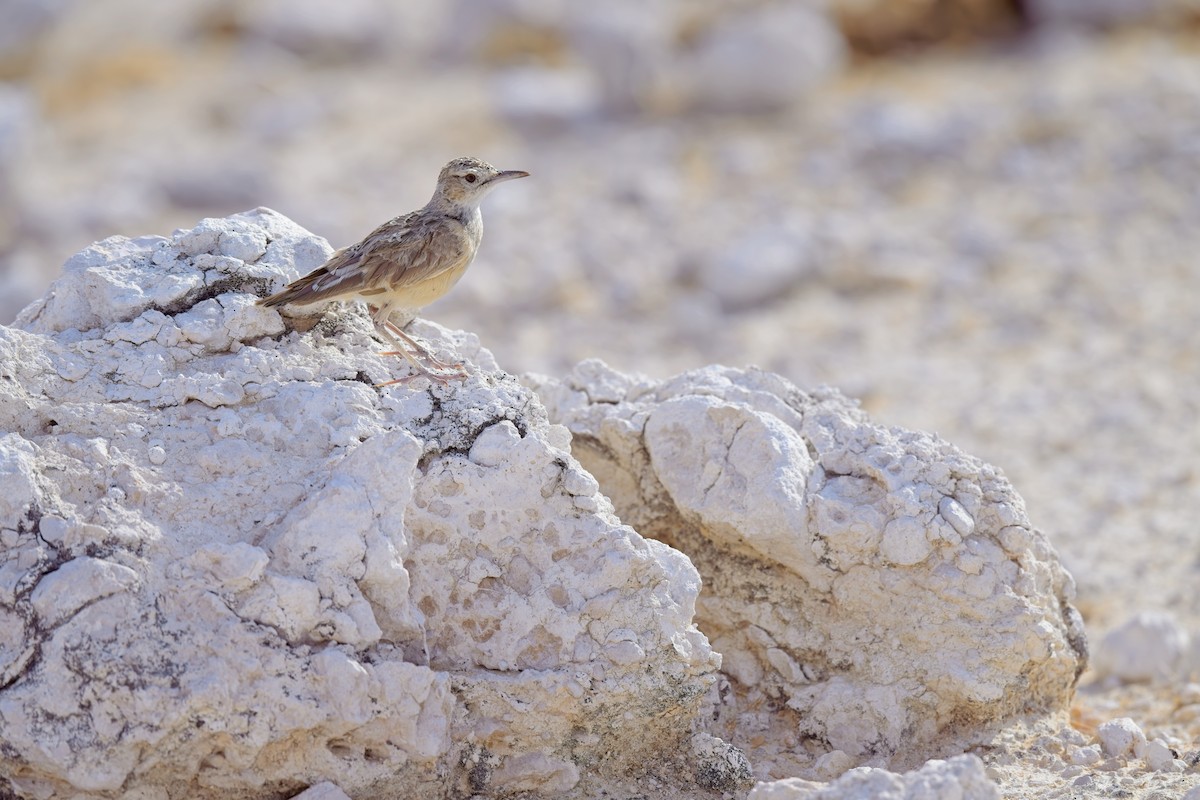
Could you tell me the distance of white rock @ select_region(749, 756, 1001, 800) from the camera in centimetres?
359

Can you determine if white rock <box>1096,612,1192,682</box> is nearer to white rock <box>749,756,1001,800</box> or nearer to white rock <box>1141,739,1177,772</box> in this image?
white rock <box>1141,739,1177,772</box>

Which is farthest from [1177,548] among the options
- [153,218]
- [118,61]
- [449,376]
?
[118,61]

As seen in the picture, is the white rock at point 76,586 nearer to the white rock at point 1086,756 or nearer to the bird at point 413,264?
the bird at point 413,264

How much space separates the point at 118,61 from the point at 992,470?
636 inches

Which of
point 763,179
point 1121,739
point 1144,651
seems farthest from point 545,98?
point 1121,739

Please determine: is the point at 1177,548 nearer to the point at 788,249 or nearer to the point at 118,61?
the point at 788,249

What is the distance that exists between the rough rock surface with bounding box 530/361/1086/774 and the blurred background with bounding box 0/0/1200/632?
251 cm

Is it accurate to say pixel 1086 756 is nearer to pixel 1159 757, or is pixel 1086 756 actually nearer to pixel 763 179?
pixel 1159 757

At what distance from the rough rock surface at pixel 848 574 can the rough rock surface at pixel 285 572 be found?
20.0 inches

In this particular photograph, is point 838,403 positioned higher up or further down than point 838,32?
further down

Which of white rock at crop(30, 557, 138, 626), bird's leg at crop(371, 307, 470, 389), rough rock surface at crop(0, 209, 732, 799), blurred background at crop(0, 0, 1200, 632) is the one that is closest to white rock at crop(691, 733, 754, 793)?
rough rock surface at crop(0, 209, 732, 799)

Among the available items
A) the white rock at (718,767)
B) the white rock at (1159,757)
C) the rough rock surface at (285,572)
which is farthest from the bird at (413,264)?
the white rock at (1159,757)

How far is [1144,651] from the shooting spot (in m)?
6.02

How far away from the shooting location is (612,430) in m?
4.91
